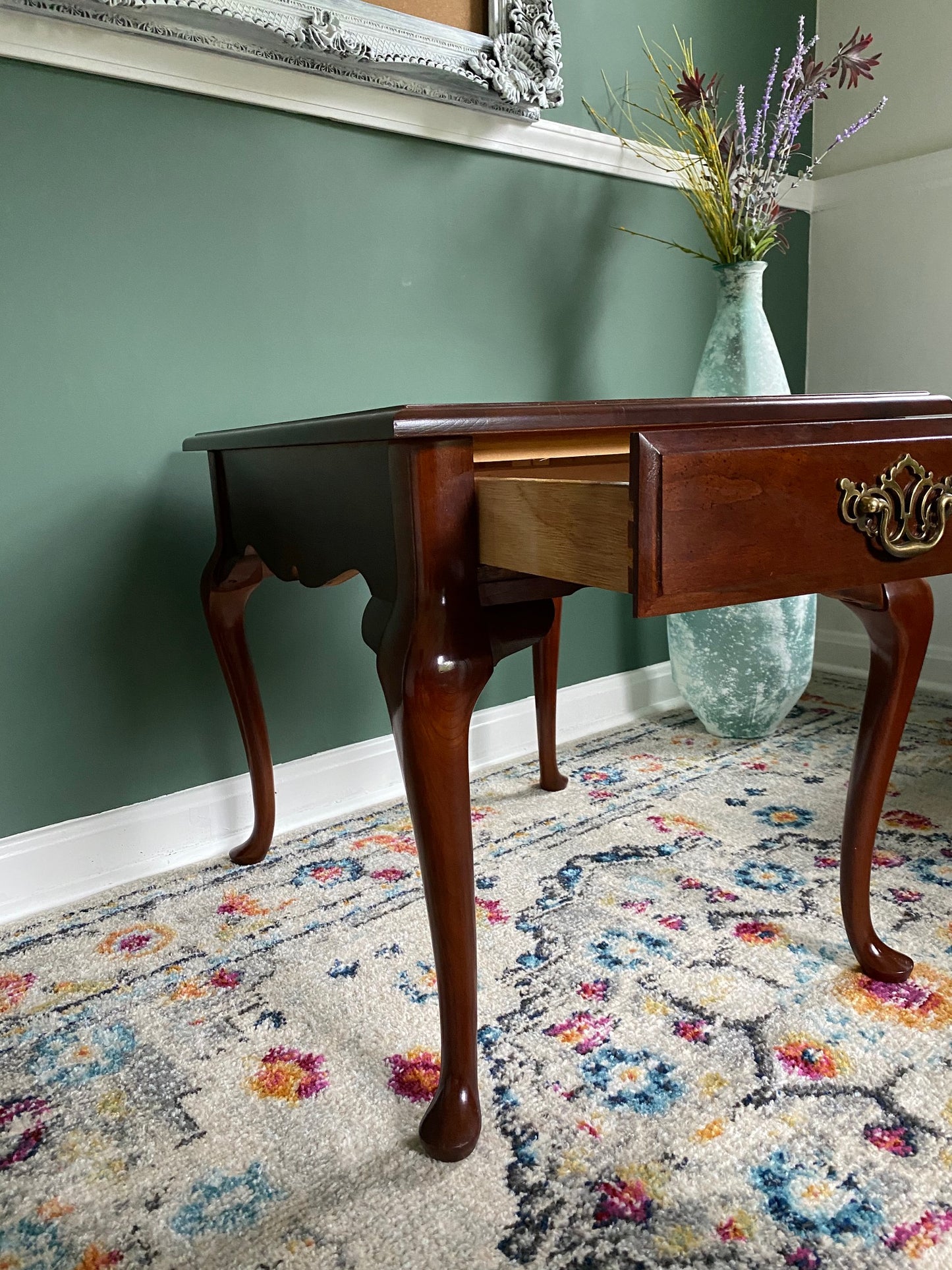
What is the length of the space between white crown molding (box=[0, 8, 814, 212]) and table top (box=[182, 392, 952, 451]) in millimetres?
543

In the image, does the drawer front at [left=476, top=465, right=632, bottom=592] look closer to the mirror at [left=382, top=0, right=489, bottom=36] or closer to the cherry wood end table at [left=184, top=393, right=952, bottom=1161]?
the cherry wood end table at [left=184, top=393, right=952, bottom=1161]

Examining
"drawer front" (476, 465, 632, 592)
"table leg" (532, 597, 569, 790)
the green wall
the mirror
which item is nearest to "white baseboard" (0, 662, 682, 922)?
the green wall

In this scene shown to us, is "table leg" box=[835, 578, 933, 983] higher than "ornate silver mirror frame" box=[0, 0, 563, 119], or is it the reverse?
"ornate silver mirror frame" box=[0, 0, 563, 119]

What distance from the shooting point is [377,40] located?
136 cm

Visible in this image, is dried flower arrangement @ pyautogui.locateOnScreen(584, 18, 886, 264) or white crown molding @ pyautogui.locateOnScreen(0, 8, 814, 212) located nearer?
white crown molding @ pyautogui.locateOnScreen(0, 8, 814, 212)

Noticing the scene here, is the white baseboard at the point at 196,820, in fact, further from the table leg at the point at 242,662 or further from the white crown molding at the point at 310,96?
the white crown molding at the point at 310,96

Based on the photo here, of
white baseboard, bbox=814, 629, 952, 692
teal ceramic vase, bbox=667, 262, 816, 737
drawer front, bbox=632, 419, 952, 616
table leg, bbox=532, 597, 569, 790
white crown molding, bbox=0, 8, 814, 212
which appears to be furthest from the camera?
white baseboard, bbox=814, 629, 952, 692

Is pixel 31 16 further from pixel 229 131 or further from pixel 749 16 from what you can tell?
pixel 749 16

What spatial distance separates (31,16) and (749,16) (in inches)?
60.0

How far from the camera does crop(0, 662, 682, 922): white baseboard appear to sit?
4.13 feet

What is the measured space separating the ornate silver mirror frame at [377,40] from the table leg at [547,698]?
2.71ft

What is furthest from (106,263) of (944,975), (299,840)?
(944,975)

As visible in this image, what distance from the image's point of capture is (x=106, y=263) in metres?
1.24

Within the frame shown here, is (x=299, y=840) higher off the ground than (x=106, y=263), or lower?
lower
